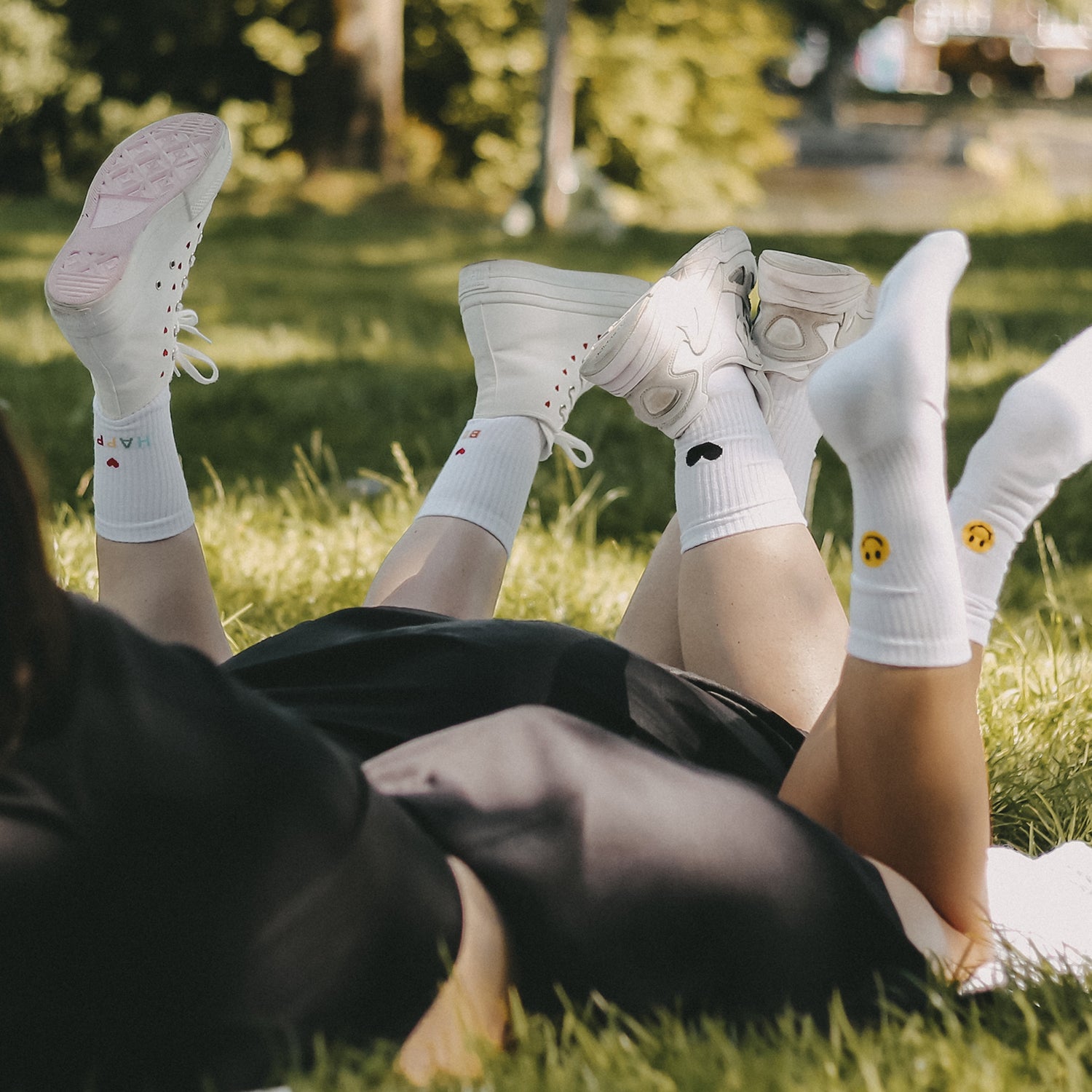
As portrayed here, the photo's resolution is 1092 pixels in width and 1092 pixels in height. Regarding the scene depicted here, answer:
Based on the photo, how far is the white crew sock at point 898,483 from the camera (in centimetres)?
125

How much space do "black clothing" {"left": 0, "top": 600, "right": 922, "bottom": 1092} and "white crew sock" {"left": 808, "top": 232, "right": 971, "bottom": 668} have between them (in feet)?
0.65

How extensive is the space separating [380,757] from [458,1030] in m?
0.26

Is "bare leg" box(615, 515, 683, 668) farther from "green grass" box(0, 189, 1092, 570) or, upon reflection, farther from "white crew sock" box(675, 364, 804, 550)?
"green grass" box(0, 189, 1092, 570)

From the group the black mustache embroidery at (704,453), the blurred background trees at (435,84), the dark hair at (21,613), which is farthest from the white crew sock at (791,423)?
the blurred background trees at (435,84)

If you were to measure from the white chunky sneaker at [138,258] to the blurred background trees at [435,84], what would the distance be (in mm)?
9921

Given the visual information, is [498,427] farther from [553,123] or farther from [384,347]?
[553,123]

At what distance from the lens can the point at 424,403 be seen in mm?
4336

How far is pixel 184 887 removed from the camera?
96cm

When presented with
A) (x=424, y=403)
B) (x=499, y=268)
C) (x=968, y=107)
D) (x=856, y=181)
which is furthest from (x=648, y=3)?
(x=968, y=107)

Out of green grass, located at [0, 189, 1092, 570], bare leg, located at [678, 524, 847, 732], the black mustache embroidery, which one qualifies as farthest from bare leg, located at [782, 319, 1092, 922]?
green grass, located at [0, 189, 1092, 570]

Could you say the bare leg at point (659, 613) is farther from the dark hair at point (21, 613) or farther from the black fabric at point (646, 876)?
the dark hair at point (21, 613)

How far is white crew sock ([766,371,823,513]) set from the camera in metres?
1.98

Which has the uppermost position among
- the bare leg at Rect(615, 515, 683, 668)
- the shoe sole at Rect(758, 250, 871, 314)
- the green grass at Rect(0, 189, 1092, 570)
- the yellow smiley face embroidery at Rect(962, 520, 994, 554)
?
Answer: the shoe sole at Rect(758, 250, 871, 314)

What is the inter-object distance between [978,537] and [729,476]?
15.7 inches
